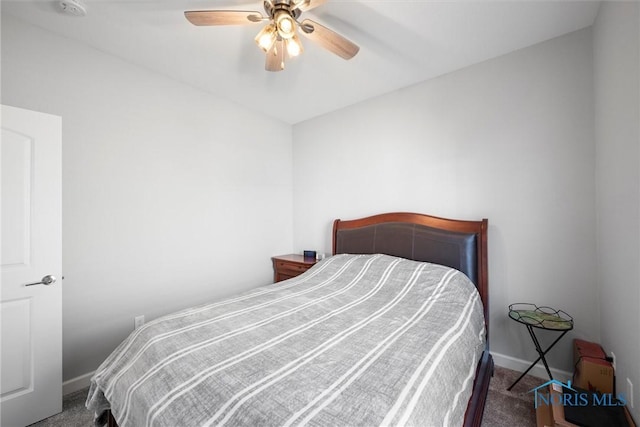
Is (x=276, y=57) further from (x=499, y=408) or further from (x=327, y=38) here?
(x=499, y=408)

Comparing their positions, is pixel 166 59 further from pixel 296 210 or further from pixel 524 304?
pixel 524 304

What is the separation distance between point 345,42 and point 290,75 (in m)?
1.00

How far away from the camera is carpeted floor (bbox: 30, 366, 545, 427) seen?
165 cm

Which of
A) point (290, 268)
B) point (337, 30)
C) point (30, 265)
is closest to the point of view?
point (30, 265)

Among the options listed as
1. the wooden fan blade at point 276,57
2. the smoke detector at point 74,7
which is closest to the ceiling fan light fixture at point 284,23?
the wooden fan blade at point 276,57

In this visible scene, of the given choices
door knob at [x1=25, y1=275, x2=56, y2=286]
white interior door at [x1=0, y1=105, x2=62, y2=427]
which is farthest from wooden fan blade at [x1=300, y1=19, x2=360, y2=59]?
door knob at [x1=25, y1=275, x2=56, y2=286]

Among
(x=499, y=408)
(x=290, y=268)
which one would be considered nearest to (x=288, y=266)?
(x=290, y=268)

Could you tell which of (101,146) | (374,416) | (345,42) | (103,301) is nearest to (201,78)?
(101,146)

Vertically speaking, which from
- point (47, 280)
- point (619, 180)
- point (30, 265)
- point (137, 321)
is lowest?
point (137, 321)

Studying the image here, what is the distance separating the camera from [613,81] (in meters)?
1.52

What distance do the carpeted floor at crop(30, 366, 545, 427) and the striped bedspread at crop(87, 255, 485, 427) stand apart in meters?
0.52

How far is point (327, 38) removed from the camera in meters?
1.66

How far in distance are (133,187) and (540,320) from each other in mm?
3311

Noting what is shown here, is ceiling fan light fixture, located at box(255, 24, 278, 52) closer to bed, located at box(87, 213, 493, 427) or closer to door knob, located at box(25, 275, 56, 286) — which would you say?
bed, located at box(87, 213, 493, 427)
